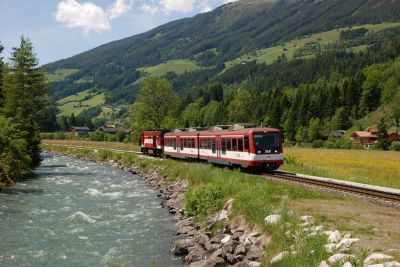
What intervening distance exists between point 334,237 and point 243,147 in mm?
20123

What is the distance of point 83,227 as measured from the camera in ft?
74.8

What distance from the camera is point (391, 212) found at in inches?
659

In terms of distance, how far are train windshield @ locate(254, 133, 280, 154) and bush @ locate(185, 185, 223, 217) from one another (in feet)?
25.7

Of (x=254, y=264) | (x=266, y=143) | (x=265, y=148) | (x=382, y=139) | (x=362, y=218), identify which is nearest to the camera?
(x=254, y=264)

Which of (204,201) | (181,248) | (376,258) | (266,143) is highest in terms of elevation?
(266,143)

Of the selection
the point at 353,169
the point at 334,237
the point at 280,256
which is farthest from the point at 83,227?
the point at 353,169

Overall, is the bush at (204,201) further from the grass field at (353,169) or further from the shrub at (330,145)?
the shrub at (330,145)

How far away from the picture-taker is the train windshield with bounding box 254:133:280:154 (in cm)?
3138

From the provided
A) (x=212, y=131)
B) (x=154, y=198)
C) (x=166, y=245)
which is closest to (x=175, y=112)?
(x=212, y=131)

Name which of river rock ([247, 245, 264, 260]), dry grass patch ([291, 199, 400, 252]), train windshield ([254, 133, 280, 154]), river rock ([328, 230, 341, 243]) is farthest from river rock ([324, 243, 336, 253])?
train windshield ([254, 133, 280, 154])

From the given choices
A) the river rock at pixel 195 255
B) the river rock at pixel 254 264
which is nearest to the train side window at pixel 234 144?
the river rock at pixel 195 255

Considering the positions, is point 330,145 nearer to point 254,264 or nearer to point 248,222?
point 248,222

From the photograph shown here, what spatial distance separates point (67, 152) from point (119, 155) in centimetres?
2719

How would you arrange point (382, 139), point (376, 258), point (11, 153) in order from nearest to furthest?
point (376, 258), point (11, 153), point (382, 139)
